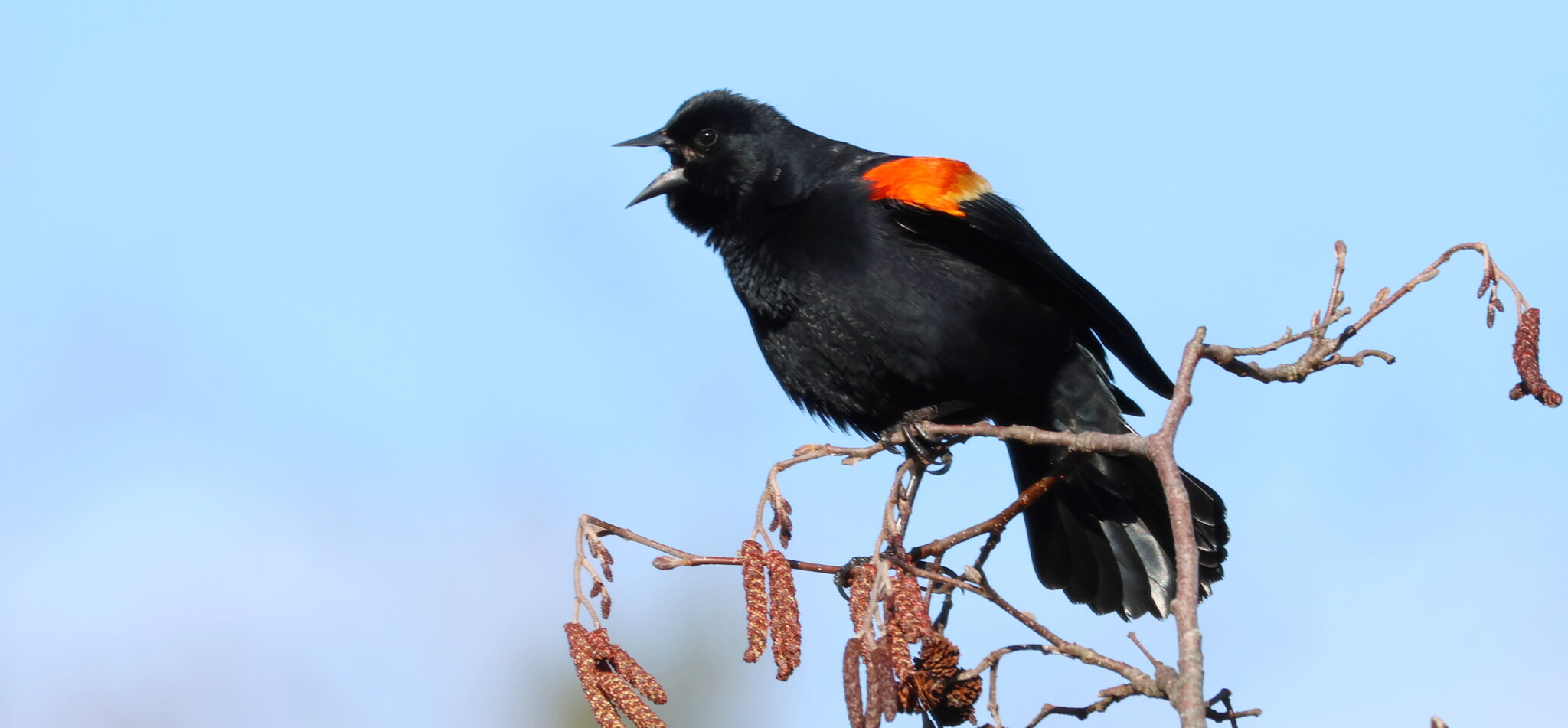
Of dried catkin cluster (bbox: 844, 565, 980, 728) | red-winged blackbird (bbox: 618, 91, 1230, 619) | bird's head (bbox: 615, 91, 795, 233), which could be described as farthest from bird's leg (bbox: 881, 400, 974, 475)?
dried catkin cluster (bbox: 844, 565, 980, 728)

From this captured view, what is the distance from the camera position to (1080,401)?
4383 mm

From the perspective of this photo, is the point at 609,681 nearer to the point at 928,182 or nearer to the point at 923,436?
the point at 923,436

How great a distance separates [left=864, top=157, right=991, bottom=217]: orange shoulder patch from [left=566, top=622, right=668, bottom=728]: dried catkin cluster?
2136mm

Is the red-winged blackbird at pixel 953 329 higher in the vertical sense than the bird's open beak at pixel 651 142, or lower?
lower

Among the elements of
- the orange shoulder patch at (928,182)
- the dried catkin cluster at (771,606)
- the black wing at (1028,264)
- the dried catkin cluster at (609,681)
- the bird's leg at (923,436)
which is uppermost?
the orange shoulder patch at (928,182)

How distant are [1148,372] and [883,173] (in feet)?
3.31

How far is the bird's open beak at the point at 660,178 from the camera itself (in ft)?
15.9

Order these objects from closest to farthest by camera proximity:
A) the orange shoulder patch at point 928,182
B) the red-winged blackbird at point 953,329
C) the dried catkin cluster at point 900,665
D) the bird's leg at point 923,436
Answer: the dried catkin cluster at point 900,665 → the bird's leg at point 923,436 → the red-winged blackbird at point 953,329 → the orange shoulder patch at point 928,182

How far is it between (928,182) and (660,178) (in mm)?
1045

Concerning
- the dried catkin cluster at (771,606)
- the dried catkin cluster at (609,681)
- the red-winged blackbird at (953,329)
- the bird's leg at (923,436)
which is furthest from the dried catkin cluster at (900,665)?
the red-winged blackbird at (953,329)

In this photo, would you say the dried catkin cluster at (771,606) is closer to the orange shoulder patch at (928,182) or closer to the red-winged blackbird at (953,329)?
the red-winged blackbird at (953,329)

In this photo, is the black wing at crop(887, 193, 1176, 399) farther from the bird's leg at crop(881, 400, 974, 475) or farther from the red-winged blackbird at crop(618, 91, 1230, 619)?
the bird's leg at crop(881, 400, 974, 475)

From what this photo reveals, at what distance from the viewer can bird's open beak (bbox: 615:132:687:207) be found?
4859mm

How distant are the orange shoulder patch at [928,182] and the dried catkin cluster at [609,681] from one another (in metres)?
2.14
